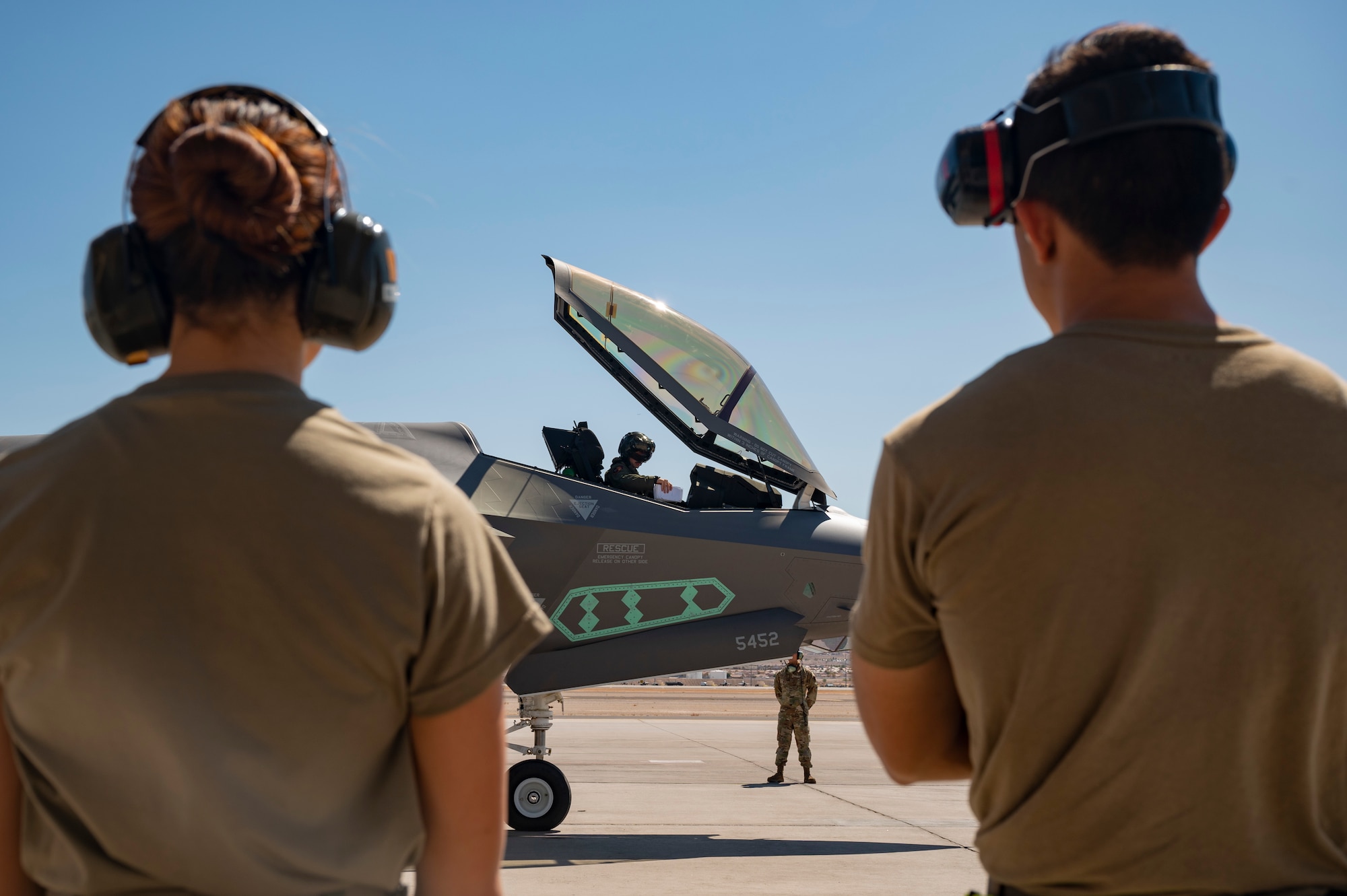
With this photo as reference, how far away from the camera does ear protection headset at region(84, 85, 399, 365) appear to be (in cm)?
178

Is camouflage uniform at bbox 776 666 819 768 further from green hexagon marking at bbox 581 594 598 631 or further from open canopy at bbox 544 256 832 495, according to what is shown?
green hexagon marking at bbox 581 594 598 631

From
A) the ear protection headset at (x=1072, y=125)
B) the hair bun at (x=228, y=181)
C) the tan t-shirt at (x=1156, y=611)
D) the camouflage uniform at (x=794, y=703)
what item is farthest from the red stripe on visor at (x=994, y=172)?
the camouflage uniform at (x=794, y=703)

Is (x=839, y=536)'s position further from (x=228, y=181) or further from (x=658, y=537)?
(x=228, y=181)

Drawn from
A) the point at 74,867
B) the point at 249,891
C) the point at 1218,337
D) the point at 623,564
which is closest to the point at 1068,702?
the point at 1218,337

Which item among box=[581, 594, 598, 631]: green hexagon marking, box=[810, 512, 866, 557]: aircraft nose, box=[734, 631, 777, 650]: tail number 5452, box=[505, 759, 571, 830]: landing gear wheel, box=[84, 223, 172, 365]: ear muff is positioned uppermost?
box=[84, 223, 172, 365]: ear muff

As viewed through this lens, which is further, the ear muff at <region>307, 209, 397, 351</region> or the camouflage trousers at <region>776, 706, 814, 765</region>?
the camouflage trousers at <region>776, 706, 814, 765</region>

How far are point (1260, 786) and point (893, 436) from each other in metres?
0.73

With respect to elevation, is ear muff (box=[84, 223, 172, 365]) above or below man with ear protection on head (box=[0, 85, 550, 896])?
above

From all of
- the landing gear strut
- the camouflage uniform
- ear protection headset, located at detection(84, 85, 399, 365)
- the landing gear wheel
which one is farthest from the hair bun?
the camouflage uniform

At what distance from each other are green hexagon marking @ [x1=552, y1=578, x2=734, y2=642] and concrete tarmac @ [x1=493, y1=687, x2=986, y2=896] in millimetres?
1841

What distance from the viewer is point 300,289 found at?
1785mm

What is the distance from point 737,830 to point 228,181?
10052mm

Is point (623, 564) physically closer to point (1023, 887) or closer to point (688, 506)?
point (688, 506)

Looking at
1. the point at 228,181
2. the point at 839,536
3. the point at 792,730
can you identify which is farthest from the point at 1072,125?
the point at 792,730
